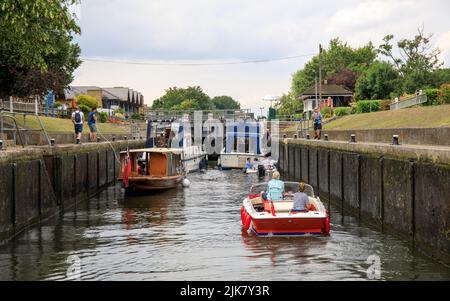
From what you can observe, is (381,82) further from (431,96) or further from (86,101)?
(431,96)

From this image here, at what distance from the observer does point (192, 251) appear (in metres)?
19.9

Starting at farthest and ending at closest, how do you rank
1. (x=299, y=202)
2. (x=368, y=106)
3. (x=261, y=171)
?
1. (x=368, y=106)
2. (x=261, y=171)
3. (x=299, y=202)

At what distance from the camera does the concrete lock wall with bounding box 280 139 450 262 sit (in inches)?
671

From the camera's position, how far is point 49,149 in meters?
29.6

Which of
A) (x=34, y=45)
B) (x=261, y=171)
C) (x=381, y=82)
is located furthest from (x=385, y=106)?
(x=34, y=45)

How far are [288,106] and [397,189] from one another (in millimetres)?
132733

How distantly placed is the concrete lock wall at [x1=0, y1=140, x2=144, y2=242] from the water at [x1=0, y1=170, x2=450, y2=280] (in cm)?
59

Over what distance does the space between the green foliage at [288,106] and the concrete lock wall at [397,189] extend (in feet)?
337

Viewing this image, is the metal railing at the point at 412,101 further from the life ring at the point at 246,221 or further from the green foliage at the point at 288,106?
the green foliage at the point at 288,106

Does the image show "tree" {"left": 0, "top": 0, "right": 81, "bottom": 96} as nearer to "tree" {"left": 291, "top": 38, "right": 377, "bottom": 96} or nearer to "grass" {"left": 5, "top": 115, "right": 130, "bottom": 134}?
"grass" {"left": 5, "top": 115, "right": 130, "bottom": 134}

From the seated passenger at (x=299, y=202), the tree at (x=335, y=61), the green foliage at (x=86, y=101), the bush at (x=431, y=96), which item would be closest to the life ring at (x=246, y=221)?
the seated passenger at (x=299, y=202)

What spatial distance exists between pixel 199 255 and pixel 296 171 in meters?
33.6
